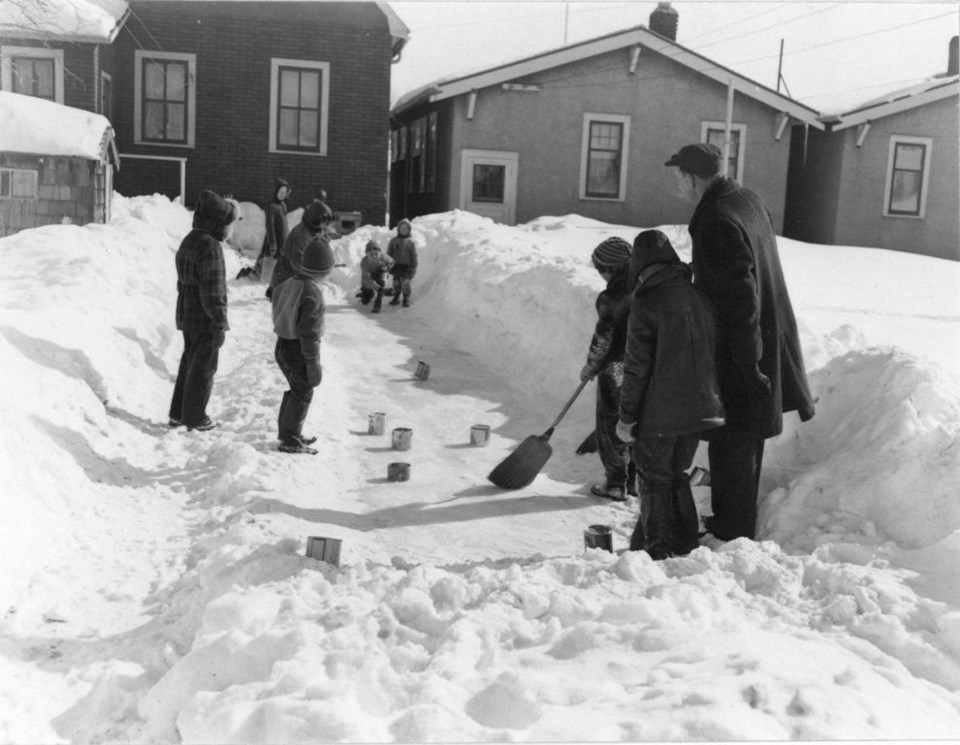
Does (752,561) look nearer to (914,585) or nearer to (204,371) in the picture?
(914,585)

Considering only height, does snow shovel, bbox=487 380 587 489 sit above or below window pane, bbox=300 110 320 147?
below

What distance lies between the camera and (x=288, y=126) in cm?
2058

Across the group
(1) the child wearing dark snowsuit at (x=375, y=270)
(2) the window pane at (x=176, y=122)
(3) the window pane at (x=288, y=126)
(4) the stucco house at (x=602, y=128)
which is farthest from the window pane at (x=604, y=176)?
(2) the window pane at (x=176, y=122)

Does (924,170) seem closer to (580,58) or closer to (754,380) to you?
(580,58)

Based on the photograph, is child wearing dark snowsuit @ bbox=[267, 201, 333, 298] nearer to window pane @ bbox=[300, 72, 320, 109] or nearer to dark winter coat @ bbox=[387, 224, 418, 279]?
dark winter coat @ bbox=[387, 224, 418, 279]

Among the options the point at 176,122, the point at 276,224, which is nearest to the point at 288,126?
the point at 176,122

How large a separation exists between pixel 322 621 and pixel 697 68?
19772 millimetres

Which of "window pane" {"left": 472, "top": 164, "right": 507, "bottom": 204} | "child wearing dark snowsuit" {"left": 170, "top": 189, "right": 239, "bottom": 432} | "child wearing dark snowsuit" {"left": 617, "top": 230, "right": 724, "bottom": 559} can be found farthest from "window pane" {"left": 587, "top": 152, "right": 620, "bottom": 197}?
"child wearing dark snowsuit" {"left": 617, "top": 230, "right": 724, "bottom": 559}

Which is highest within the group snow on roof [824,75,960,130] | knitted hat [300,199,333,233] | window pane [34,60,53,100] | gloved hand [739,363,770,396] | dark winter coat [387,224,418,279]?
snow on roof [824,75,960,130]

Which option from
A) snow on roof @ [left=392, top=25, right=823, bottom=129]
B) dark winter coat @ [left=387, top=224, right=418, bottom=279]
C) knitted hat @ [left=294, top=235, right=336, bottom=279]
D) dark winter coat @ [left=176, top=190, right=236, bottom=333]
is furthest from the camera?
snow on roof @ [left=392, top=25, right=823, bottom=129]

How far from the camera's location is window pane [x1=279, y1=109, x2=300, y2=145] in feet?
67.3

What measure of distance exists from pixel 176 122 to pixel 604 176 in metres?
9.28

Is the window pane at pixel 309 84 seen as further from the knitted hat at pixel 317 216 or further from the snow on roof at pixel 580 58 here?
the knitted hat at pixel 317 216

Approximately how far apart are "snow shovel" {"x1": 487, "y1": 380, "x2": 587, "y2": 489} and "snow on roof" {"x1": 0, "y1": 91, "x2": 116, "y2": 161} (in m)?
9.54
